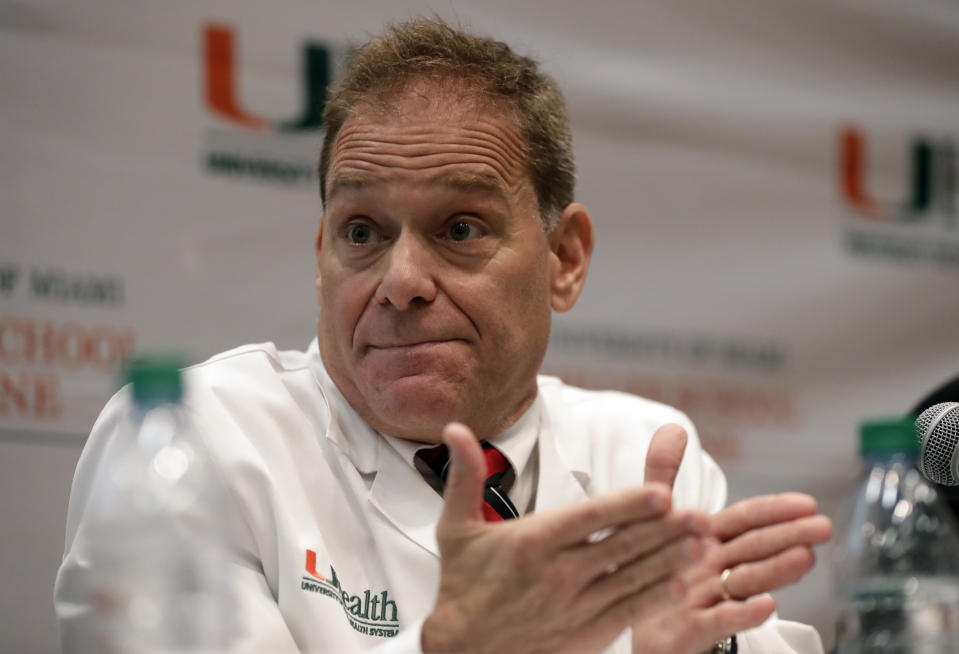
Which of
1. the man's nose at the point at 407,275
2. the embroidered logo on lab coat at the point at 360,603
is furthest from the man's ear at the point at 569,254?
the embroidered logo on lab coat at the point at 360,603

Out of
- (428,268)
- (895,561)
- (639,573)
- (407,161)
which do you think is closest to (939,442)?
(895,561)

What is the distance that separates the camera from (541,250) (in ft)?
6.81

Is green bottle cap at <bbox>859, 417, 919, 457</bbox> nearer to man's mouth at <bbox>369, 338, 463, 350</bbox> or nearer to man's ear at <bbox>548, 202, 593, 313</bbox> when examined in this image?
man's mouth at <bbox>369, 338, 463, 350</bbox>

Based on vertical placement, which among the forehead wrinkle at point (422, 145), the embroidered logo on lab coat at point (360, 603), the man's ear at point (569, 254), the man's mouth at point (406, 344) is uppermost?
the forehead wrinkle at point (422, 145)

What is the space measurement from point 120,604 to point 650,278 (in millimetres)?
2495

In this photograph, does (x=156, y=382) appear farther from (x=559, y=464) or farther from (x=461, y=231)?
(x=559, y=464)

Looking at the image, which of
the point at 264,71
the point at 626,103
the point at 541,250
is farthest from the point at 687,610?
the point at 626,103

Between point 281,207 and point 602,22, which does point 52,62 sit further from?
point 602,22

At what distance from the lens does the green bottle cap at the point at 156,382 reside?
3.72ft

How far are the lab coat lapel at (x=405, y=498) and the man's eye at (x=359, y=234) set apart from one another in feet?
1.24

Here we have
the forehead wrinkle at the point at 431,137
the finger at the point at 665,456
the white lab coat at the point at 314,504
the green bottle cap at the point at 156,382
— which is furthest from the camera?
the forehead wrinkle at the point at 431,137

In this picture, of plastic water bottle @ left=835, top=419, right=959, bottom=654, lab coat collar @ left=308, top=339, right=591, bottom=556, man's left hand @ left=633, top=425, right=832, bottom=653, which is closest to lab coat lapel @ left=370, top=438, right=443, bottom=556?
lab coat collar @ left=308, top=339, right=591, bottom=556

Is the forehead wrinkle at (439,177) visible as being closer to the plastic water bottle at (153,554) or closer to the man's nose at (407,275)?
the man's nose at (407,275)

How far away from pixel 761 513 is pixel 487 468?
2.16ft
